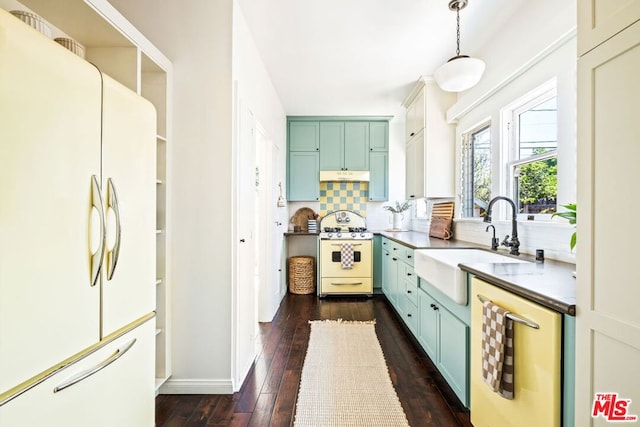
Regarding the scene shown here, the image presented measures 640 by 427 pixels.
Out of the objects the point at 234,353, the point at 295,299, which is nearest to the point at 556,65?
the point at 234,353

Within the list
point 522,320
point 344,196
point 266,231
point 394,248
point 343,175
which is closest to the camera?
point 522,320

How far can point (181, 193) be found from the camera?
1.96 meters

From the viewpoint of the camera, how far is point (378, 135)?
15.3 feet

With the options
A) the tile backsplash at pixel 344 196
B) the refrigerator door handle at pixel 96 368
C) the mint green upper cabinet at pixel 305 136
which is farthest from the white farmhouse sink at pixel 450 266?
the mint green upper cabinet at pixel 305 136

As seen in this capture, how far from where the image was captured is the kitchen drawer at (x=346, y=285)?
422cm

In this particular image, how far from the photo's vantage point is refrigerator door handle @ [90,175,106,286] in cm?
103

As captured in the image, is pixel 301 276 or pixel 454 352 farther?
pixel 301 276

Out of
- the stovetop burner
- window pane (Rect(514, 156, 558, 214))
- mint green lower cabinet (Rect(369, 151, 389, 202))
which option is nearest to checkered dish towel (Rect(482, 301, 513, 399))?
window pane (Rect(514, 156, 558, 214))

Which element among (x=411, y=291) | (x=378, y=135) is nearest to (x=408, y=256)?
(x=411, y=291)

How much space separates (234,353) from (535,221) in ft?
7.19

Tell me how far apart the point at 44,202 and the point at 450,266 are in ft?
5.96

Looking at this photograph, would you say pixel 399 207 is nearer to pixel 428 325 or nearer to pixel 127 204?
pixel 428 325

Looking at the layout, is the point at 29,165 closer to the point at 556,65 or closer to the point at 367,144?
the point at 556,65

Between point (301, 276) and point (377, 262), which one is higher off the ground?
point (377, 262)
